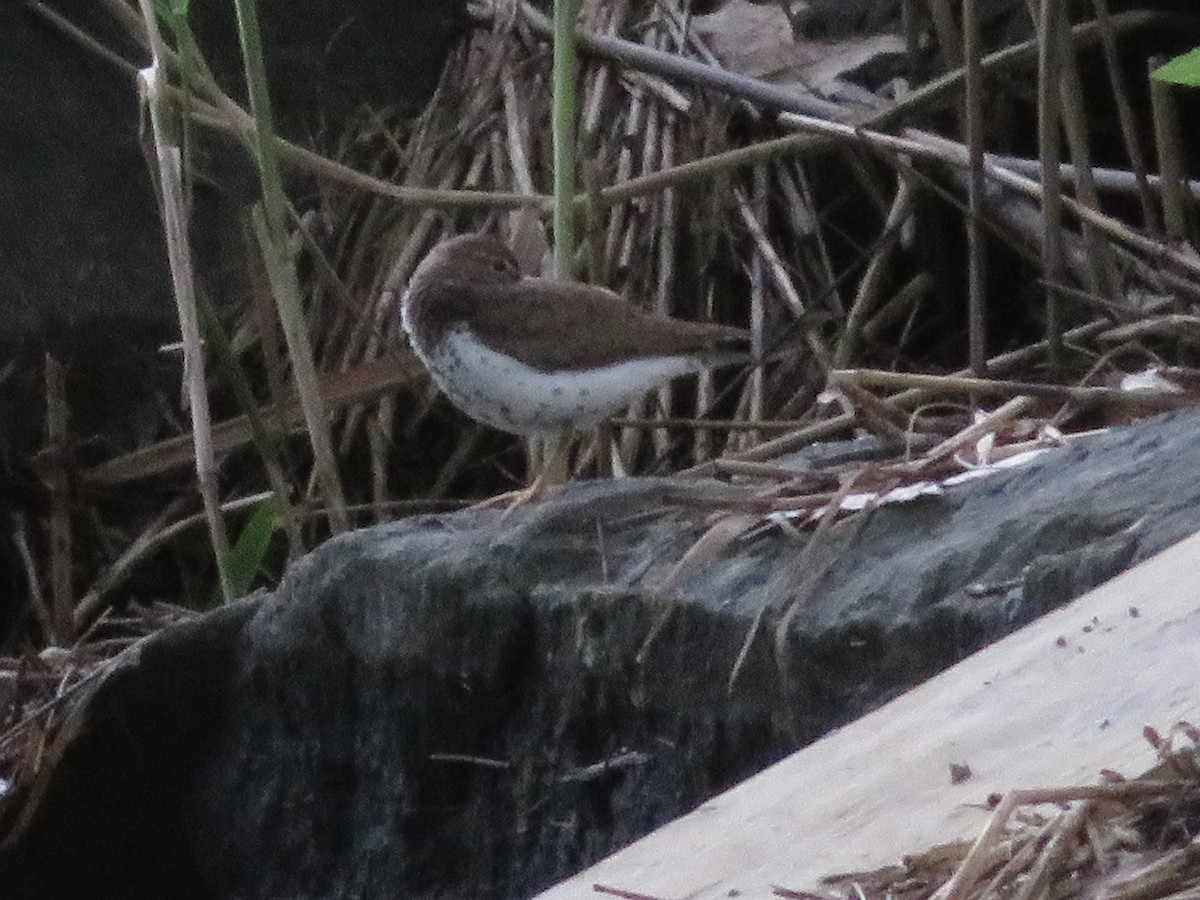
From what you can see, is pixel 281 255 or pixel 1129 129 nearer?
pixel 281 255

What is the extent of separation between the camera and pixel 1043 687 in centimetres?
190

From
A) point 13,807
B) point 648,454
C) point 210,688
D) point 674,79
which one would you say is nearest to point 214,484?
point 210,688

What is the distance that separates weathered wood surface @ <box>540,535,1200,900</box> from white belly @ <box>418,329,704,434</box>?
7.20 ft

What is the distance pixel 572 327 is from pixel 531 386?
149mm

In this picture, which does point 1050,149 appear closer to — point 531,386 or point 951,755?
point 531,386

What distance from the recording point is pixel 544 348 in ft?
13.9

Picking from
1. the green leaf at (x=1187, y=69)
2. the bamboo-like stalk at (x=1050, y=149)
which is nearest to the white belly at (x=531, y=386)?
the bamboo-like stalk at (x=1050, y=149)

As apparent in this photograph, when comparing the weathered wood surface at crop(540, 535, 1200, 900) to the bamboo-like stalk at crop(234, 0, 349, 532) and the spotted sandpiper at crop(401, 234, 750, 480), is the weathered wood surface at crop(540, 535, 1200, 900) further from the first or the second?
the spotted sandpiper at crop(401, 234, 750, 480)

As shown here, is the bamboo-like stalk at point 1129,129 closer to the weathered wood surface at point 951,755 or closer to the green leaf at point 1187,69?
the green leaf at point 1187,69

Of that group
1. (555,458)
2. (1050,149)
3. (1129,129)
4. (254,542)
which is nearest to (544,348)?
(555,458)

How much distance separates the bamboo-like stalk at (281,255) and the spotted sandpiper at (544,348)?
53 cm

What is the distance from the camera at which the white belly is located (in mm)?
4203

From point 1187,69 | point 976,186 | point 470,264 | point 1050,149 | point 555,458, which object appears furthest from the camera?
point 470,264

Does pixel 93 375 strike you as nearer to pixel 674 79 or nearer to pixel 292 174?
pixel 292 174
